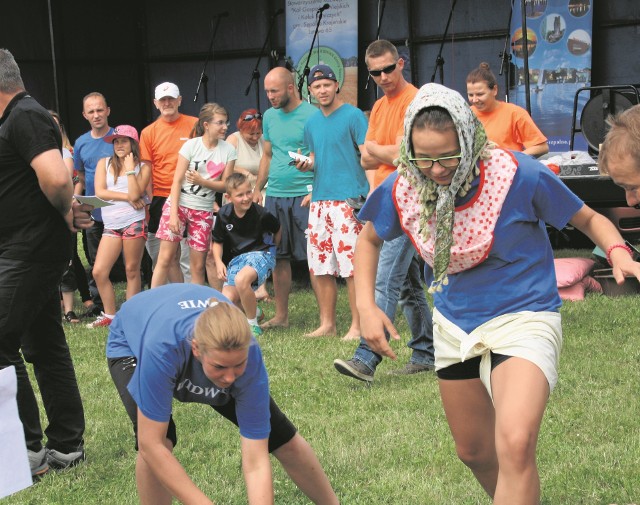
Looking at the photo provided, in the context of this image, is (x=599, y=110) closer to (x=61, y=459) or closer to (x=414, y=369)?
(x=414, y=369)

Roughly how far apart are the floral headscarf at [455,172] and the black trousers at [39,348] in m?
2.07

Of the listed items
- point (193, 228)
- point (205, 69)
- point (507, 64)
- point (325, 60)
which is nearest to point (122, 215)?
point (193, 228)

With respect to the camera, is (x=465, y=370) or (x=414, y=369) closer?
(x=465, y=370)

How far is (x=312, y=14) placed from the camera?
13.8 metres

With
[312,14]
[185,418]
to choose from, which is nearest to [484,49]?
[312,14]

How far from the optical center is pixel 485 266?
334 centimetres

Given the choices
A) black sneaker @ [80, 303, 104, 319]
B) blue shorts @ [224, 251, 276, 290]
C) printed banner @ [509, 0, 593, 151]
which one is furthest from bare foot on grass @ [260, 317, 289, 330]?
printed banner @ [509, 0, 593, 151]

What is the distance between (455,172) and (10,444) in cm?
175

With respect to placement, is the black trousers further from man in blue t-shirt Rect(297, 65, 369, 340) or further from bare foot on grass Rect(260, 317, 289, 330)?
bare foot on grass Rect(260, 317, 289, 330)

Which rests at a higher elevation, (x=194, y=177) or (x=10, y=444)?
(x=194, y=177)

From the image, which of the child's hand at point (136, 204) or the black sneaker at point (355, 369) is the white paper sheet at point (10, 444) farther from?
the child's hand at point (136, 204)

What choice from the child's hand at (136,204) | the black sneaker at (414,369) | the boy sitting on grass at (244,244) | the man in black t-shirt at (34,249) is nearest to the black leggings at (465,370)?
the man in black t-shirt at (34,249)

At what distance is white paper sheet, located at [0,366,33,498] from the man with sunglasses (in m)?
2.88

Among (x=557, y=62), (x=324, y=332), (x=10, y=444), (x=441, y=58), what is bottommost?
(x=324, y=332)
